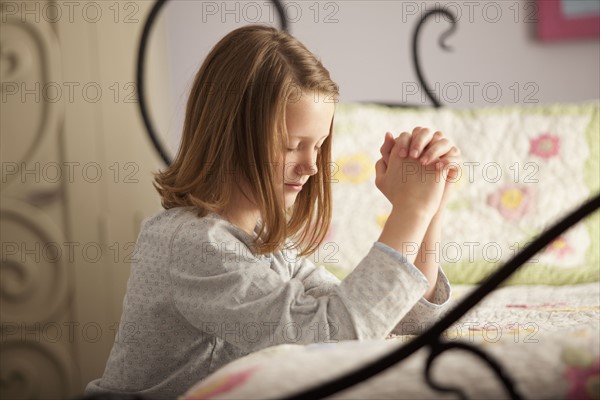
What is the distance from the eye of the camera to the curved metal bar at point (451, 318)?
550mm

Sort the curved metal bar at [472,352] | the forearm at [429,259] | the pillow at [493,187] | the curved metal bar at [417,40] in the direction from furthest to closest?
the curved metal bar at [417,40] < the pillow at [493,187] < the forearm at [429,259] < the curved metal bar at [472,352]

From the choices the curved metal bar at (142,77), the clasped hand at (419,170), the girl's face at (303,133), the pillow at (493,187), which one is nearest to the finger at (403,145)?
the clasped hand at (419,170)

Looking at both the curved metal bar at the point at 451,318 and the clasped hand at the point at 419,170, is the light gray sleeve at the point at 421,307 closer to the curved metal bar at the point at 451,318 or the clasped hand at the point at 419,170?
the clasped hand at the point at 419,170

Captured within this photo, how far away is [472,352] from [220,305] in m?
0.36

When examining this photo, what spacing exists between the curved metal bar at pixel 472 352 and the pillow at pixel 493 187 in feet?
3.37

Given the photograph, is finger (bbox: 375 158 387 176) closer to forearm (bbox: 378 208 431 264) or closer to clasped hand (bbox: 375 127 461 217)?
clasped hand (bbox: 375 127 461 217)

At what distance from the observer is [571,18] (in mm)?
2072

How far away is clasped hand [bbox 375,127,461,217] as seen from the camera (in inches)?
35.6

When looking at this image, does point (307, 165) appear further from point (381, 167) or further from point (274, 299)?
point (274, 299)

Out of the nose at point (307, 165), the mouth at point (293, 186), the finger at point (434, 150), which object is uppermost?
the finger at point (434, 150)

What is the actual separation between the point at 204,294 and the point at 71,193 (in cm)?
110

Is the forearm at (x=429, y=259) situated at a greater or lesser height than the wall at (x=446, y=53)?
lesser

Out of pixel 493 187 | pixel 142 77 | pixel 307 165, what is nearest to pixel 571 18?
pixel 493 187

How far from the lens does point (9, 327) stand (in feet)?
6.09
